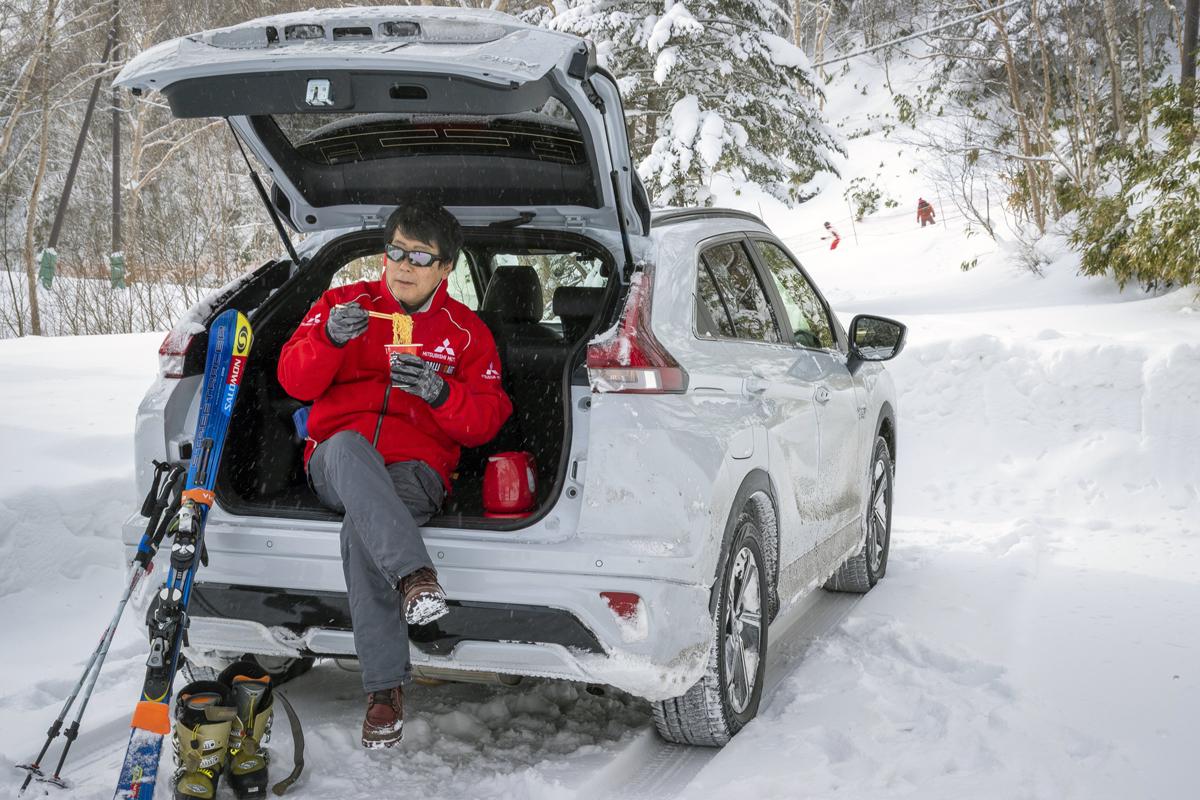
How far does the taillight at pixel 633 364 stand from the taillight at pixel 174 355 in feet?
4.47

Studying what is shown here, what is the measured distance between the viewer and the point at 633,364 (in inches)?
128

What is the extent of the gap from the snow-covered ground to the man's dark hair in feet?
5.33

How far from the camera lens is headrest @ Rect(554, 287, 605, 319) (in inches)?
155

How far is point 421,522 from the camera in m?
3.43

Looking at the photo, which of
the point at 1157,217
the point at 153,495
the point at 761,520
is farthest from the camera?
the point at 1157,217

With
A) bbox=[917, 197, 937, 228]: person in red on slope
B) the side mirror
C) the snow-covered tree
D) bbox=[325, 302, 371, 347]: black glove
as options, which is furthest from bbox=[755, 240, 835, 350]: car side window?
bbox=[917, 197, 937, 228]: person in red on slope

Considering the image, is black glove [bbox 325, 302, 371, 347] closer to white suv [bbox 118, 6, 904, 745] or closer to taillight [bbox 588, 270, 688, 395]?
white suv [bbox 118, 6, 904, 745]

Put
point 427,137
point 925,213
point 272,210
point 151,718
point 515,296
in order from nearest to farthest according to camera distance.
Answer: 1. point 151,718
2. point 427,137
3. point 272,210
4. point 515,296
5. point 925,213

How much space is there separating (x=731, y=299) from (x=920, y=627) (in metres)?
1.94

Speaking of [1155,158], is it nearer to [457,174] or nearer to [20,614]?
[457,174]

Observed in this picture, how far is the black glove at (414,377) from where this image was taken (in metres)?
3.35

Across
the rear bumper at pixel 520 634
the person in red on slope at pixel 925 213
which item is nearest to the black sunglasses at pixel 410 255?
the rear bumper at pixel 520 634

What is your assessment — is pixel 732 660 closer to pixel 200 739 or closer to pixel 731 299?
pixel 731 299

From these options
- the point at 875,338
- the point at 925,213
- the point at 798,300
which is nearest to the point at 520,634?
the point at 798,300
